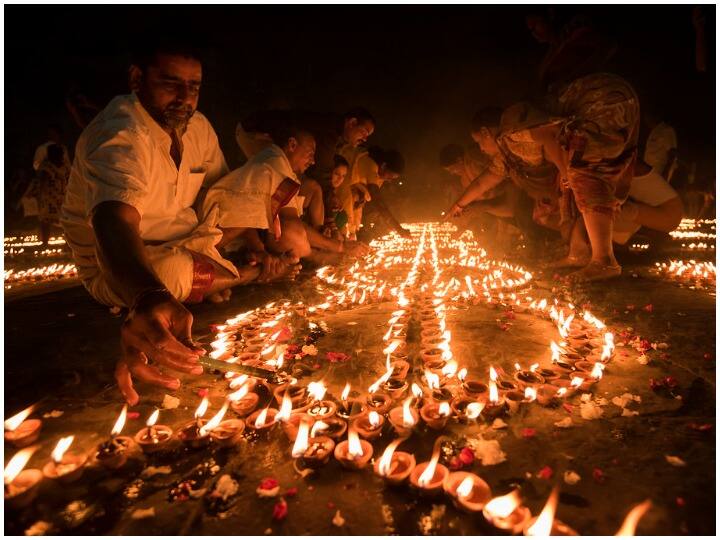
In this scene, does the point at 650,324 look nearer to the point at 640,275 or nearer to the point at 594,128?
the point at 640,275

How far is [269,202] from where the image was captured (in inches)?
199

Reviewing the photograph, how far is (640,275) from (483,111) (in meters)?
3.75

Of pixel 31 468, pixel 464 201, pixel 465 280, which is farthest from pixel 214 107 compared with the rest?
pixel 31 468

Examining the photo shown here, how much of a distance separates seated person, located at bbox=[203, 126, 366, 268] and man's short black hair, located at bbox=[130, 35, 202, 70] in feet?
4.86

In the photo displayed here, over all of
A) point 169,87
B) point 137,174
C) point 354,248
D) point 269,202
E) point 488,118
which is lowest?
point 354,248

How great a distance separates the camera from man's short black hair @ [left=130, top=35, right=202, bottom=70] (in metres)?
3.27

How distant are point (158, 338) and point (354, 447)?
1.08 meters

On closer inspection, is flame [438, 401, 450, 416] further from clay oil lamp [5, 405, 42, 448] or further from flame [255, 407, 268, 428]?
clay oil lamp [5, 405, 42, 448]

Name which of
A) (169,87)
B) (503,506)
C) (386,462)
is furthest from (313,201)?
(503,506)

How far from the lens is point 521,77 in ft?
41.8

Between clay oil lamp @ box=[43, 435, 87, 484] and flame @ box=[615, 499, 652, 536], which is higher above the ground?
clay oil lamp @ box=[43, 435, 87, 484]

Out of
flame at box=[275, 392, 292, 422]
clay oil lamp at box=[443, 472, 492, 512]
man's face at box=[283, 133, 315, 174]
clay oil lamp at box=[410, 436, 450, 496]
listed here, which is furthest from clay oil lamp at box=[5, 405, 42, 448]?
man's face at box=[283, 133, 315, 174]

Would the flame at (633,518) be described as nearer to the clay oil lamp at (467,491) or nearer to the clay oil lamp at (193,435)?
the clay oil lamp at (467,491)

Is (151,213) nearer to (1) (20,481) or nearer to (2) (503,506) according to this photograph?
(1) (20,481)
